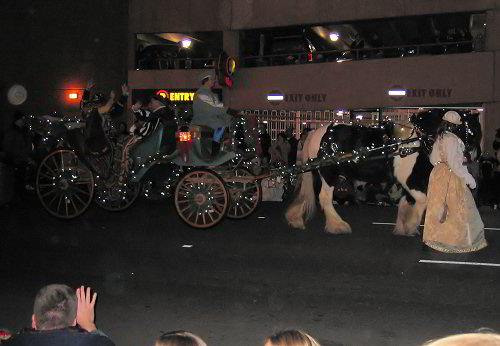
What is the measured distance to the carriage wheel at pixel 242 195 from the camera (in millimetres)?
10781

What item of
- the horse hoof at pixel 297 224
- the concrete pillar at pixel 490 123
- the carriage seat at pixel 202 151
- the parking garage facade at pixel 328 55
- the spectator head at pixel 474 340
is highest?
the parking garage facade at pixel 328 55

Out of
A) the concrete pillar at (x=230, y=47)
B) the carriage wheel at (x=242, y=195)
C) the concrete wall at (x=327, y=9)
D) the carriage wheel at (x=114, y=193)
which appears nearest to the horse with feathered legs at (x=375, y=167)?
the carriage wheel at (x=242, y=195)

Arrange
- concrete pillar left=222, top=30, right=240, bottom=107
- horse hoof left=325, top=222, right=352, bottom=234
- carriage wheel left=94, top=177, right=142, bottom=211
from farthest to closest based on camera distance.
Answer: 1. concrete pillar left=222, top=30, right=240, bottom=107
2. carriage wheel left=94, top=177, right=142, bottom=211
3. horse hoof left=325, top=222, right=352, bottom=234

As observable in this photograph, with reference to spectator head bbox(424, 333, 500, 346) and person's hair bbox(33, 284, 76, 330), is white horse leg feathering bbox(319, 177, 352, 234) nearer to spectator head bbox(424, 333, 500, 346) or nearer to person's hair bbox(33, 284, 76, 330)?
person's hair bbox(33, 284, 76, 330)

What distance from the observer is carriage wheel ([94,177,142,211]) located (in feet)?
36.4

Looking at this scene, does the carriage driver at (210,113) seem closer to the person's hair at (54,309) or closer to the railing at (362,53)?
the person's hair at (54,309)

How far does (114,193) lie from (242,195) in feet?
6.80

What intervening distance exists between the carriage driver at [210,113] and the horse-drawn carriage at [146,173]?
0.19m

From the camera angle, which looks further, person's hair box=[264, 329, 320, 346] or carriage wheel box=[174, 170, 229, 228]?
carriage wheel box=[174, 170, 229, 228]

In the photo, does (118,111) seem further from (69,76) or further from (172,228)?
(69,76)

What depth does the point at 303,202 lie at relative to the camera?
1122 cm

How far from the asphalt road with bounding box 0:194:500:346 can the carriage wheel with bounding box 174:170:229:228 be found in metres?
0.35

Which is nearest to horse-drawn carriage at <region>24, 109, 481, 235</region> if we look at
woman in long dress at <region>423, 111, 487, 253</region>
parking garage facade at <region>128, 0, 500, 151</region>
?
woman in long dress at <region>423, 111, 487, 253</region>

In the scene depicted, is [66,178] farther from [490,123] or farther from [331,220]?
[490,123]
